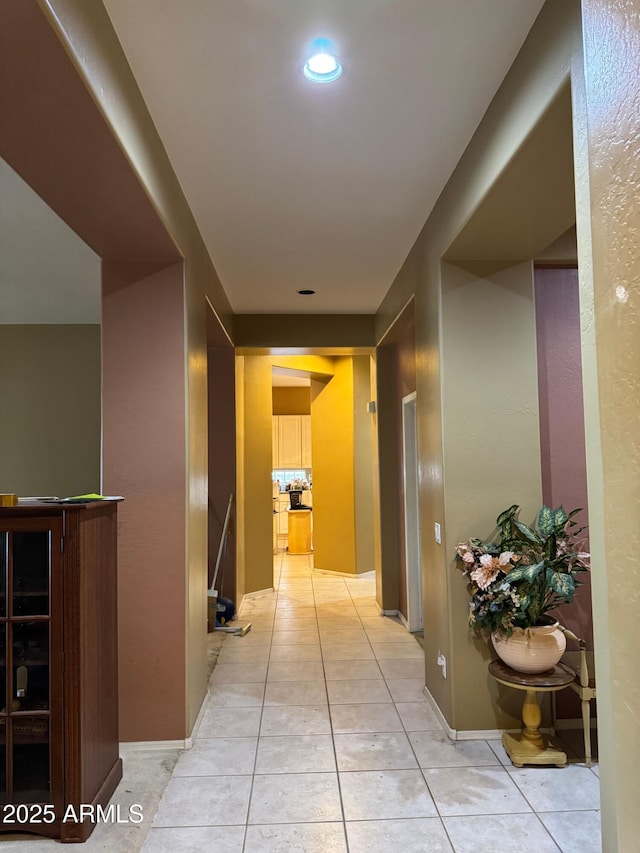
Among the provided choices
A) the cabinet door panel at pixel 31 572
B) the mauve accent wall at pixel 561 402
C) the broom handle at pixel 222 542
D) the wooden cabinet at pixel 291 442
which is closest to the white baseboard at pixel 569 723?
the mauve accent wall at pixel 561 402

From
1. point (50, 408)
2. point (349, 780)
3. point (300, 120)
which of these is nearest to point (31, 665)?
point (349, 780)

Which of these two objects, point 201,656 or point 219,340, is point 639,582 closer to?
point 201,656

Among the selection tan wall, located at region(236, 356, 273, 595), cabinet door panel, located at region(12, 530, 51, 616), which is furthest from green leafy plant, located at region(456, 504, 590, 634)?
tan wall, located at region(236, 356, 273, 595)

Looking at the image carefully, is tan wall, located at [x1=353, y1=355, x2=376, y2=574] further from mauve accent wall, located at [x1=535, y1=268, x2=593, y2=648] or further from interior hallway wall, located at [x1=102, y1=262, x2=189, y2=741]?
interior hallway wall, located at [x1=102, y1=262, x2=189, y2=741]

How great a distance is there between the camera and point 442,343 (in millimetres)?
3088

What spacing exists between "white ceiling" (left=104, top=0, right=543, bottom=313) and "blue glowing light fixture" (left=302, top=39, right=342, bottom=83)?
0.03m

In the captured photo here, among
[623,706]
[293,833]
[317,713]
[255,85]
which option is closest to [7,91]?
[255,85]

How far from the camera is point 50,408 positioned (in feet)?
17.5

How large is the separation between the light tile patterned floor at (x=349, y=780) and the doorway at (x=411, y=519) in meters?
0.81

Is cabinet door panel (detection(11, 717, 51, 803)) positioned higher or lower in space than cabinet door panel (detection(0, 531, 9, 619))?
lower

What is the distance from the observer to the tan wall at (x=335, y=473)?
736 cm

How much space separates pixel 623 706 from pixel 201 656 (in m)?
2.76

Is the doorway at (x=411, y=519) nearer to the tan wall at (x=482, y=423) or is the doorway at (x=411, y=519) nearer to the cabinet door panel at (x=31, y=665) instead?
the tan wall at (x=482, y=423)

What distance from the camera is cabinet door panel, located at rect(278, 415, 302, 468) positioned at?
10469 millimetres
